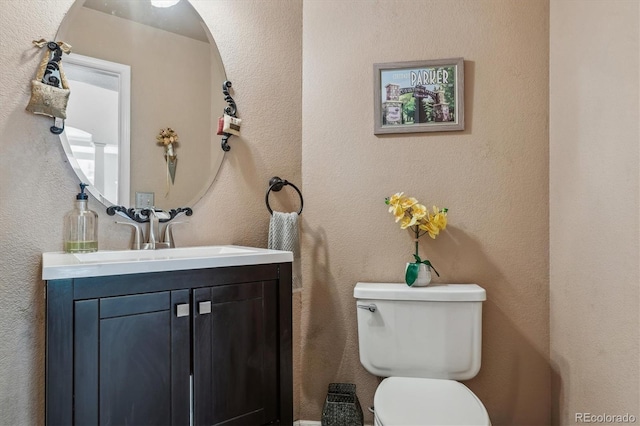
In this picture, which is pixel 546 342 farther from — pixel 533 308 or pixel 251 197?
pixel 251 197

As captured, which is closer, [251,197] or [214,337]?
[214,337]

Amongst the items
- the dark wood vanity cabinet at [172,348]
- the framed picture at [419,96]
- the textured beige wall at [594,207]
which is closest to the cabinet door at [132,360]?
the dark wood vanity cabinet at [172,348]

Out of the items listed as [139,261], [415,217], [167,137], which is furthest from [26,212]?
[415,217]

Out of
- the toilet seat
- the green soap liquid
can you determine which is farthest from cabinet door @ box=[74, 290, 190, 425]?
the toilet seat

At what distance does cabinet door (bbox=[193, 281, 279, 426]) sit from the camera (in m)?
1.25

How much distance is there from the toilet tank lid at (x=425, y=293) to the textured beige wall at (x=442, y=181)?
0.16 meters

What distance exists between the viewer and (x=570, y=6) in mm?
Answer: 1585

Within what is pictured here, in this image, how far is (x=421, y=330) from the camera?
62.2 inches

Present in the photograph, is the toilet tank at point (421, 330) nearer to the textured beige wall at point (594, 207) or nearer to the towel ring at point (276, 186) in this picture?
the textured beige wall at point (594, 207)

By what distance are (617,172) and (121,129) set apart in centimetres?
179

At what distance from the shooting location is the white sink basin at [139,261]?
104 centimetres

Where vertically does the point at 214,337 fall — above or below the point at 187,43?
below

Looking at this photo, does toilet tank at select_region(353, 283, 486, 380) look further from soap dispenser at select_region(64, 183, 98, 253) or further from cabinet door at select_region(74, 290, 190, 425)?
soap dispenser at select_region(64, 183, 98, 253)

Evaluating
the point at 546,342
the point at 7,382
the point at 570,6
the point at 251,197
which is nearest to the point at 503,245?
the point at 546,342
